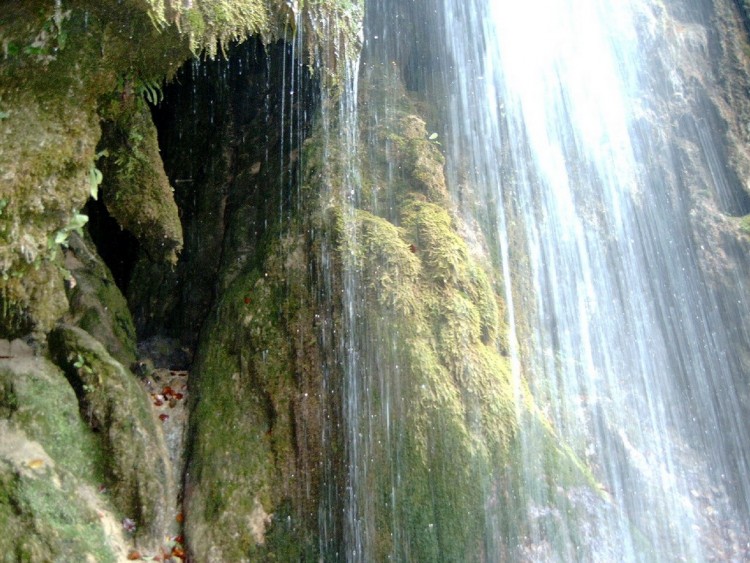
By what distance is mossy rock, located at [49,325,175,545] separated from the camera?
4.62 meters

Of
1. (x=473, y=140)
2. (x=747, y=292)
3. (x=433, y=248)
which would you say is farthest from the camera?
(x=747, y=292)

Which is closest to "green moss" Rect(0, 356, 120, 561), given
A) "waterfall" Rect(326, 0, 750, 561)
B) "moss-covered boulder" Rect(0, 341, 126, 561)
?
"moss-covered boulder" Rect(0, 341, 126, 561)

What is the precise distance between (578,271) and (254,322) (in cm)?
482

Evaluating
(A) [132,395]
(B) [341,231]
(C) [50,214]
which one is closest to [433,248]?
(B) [341,231]

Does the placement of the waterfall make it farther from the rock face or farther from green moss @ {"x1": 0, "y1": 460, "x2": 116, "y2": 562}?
green moss @ {"x1": 0, "y1": 460, "x2": 116, "y2": 562}

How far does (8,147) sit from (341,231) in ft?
9.36

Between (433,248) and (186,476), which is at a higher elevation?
(433,248)

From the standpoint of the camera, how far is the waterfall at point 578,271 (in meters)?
5.08

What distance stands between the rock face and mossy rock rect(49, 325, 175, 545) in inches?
0.7

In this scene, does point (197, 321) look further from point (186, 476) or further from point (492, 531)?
point (492, 531)

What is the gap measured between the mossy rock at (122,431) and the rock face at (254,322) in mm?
17

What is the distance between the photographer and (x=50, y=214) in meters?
3.69

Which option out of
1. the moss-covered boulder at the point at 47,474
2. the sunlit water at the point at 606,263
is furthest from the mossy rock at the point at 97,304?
the sunlit water at the point at 606,263

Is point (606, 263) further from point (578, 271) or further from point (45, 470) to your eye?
point (45, 470)
